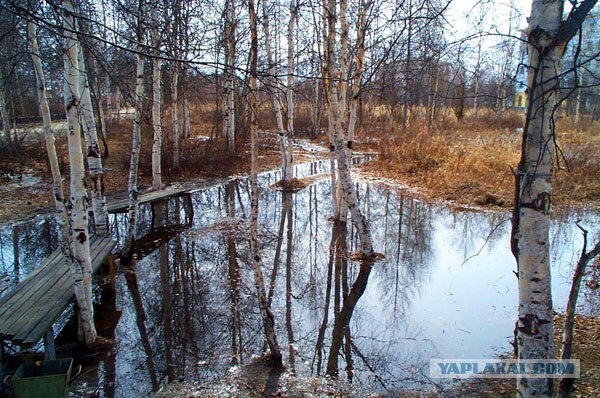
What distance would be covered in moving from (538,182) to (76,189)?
4.35 meters

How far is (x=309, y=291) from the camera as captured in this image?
647cm

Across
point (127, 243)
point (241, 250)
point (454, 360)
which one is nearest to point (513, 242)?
point (454, 360)

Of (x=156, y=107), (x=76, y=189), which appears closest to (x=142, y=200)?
(x=156, y=107)

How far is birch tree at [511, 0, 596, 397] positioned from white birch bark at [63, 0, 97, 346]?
4170mm

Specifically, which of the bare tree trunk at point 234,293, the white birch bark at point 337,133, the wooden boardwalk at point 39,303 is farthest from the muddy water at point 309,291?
the white birch bark at point 337,133

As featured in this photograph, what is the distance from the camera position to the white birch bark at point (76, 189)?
166 inches

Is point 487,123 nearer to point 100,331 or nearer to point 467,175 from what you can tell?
point 467,175

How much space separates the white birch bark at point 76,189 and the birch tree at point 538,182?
13.7ft

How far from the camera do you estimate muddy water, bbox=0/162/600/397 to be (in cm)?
460

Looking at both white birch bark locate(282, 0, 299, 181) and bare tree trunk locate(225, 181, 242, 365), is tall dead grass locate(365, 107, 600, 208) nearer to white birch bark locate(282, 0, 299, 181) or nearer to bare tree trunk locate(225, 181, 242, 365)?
white birch bark locate(282, 0, 299, 181)

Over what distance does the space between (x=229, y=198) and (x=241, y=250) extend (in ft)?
15.2

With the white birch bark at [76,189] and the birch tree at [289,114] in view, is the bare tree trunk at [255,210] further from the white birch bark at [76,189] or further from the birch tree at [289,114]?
the birch tree at [289,114]

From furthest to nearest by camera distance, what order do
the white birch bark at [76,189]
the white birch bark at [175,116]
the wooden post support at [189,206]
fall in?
the white birch bark at [175,116] → the wooden post support at [189,206] → the white birch bark at [76,189]

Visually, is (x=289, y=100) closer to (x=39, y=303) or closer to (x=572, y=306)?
(x=39, y=303)
